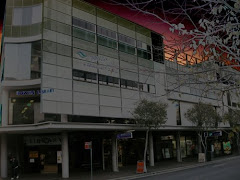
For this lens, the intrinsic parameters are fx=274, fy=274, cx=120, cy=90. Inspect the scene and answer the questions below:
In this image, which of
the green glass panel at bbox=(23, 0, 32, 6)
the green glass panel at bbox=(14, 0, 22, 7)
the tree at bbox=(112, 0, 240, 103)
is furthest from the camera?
the green glass panel at bbox=(14, 0, 22, 7)

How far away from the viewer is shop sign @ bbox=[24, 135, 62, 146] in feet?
86.7

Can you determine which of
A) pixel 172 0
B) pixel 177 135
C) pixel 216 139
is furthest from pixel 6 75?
pixel 216 139

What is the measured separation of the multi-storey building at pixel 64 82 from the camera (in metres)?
23.0

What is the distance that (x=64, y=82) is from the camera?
23.7m

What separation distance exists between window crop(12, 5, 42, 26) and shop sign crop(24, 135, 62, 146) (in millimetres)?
10931

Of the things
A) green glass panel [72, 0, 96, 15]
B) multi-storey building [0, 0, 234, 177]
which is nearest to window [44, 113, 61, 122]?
multi-storey building [0, 0, 234, 177]

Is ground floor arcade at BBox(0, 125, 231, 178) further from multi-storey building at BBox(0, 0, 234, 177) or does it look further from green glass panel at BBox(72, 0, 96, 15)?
green glass panel at BBox(72, 0, 96, 15)

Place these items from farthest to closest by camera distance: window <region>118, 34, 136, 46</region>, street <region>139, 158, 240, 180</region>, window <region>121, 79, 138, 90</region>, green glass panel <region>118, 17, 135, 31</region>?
green glass panel <region>118, 17, 135, 31</region>, window <region>118, 34, 136, 46</region>, window <region>121, 79, 138, 90</region>, street <region>139, 158, 240, 180</region>

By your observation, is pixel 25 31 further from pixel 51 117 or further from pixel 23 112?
pixel 51 117

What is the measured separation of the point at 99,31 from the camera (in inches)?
1094

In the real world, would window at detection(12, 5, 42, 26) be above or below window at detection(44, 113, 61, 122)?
above

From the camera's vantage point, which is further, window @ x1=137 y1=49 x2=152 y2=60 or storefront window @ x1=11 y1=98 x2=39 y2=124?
window @ x1=137 y1=49 x2=152 y2=60

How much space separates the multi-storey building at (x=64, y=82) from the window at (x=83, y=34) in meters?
0.11

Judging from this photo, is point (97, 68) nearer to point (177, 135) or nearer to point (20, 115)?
point (20, 115)
